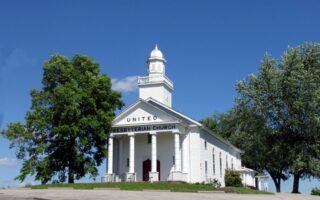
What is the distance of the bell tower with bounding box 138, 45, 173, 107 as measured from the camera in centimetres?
5328

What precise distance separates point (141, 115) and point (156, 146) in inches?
133

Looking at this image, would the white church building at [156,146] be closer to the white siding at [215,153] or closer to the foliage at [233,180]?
the white siding at [215,153]

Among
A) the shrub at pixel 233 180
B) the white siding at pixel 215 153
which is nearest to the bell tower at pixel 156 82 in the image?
the white siding at pixel 215 153

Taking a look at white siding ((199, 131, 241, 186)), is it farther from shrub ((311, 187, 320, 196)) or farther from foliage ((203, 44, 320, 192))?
shrub ((311, 187, 320, 196))

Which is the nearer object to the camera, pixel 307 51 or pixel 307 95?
pixel 307 95

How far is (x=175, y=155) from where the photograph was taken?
45188 mm

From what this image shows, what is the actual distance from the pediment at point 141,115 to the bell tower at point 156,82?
5.64m

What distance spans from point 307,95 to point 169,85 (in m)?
16.0

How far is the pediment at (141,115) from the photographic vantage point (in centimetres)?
4644

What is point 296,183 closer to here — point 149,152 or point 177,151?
point 177,151

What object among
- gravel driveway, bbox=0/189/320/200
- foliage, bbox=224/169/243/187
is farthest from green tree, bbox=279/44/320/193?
gravel driveway, bbox=0/189/320/200

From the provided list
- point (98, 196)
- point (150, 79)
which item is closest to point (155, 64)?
point (150, 79)

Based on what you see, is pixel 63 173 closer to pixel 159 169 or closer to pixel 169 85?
pixel 159 169

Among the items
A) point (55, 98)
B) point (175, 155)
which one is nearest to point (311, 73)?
point (175, 155)
